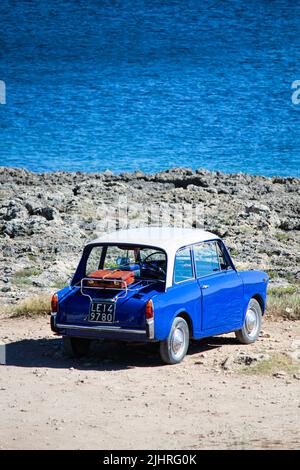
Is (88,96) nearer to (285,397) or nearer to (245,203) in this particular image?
(245,203)

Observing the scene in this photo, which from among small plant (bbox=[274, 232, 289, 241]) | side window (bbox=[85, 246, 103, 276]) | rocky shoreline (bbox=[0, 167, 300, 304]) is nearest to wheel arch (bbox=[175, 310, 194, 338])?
rocky shoreline (bbox=[0, 167, 300, 304])

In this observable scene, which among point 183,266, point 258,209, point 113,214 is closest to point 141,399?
point 183,266

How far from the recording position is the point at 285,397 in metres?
12.1

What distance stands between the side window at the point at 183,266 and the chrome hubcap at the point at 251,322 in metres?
1.31

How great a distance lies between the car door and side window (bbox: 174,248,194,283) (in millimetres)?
129

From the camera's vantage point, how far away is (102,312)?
1321 cm

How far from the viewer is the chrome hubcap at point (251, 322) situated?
48.4 ft

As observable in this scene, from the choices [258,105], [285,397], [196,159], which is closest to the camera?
[285,397]

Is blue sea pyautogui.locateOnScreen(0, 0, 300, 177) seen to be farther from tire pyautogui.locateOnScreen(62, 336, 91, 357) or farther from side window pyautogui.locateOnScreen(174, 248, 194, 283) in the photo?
tire pyautogui.locateOnScreen(62, 336, 91, 357)

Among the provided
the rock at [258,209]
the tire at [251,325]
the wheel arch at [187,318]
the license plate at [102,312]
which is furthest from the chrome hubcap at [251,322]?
the rock at [258,209]

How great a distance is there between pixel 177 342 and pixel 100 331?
98cm

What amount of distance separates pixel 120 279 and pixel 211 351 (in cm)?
182

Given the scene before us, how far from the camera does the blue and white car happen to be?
13.1 m

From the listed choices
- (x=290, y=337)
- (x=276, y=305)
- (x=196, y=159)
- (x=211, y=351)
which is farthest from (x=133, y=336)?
(x=196, y=159)
